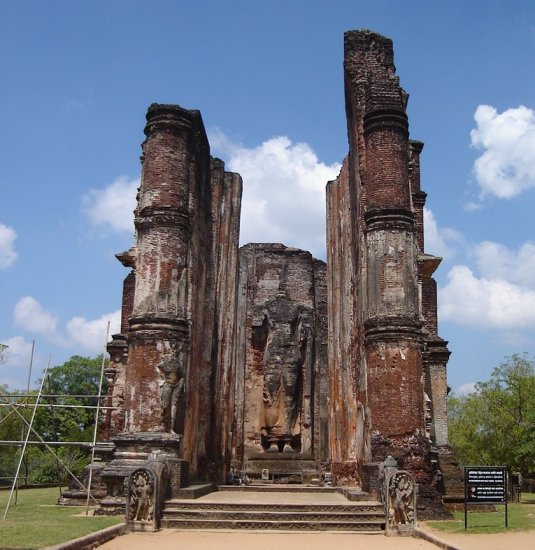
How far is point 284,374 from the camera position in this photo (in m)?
19.8

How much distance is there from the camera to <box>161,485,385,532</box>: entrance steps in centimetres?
1045

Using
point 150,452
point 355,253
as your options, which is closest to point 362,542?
Result: point 150,452

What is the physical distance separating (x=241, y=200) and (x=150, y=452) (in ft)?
24.9

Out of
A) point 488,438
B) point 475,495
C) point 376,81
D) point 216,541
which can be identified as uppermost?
point 376,81

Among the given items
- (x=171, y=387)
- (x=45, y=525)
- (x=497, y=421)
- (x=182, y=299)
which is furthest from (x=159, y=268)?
(x=497, y=421)

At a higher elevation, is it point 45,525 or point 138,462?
point 138,462

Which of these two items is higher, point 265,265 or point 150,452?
point 265,265

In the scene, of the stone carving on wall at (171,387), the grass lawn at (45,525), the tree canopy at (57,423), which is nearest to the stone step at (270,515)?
the grass lawn at (45,525)

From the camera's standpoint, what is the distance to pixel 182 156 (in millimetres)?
13820

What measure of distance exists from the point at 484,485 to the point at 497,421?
19.5 meters

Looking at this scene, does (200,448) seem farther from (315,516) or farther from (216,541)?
(216,541)

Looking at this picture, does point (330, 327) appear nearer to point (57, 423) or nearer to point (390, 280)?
point (390, 280)

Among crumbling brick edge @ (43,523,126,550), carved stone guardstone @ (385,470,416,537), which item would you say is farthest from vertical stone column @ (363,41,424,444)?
crumbling brick edge @ (43,523,126,550)

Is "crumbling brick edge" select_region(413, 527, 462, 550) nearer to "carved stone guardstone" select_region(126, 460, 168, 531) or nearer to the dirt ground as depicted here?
the dirt ground
